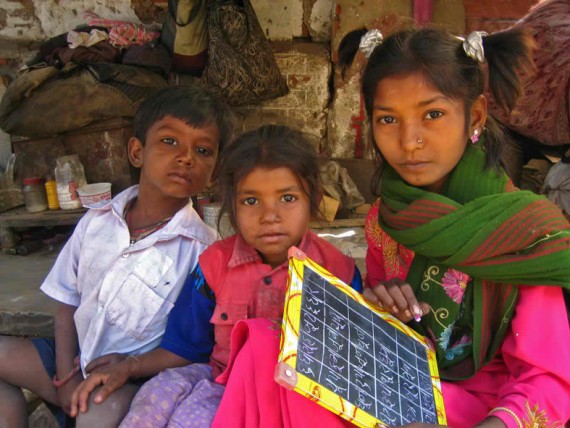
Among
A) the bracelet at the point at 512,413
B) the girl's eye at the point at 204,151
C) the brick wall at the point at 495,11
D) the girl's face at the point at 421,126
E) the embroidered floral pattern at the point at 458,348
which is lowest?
the bracelet at the point at 512,413

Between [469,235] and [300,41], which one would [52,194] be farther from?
[469,235]

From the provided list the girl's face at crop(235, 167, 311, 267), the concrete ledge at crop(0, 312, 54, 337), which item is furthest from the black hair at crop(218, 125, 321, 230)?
the concrete ledge at crop(0, 312, 54, 337)

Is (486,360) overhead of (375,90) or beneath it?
beneath

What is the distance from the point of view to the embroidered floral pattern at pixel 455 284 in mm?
1492

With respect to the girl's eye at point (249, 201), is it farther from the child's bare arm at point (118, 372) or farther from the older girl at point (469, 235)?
the child's bare arm at point (118, 372)

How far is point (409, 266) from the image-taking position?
167 centimetres

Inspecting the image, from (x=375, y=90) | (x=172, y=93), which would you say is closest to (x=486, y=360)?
(x=375, y=90)

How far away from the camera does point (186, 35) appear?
3.76 metres

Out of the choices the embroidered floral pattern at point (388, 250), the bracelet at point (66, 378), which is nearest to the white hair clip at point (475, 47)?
the embroidered floral pattern at point (388, 250)

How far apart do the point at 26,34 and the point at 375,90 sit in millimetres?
3810

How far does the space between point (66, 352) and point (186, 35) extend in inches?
101

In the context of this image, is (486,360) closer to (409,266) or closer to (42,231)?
(409,266)

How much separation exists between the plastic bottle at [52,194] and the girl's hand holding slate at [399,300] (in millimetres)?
3052

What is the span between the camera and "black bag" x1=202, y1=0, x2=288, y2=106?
3.75 meters
